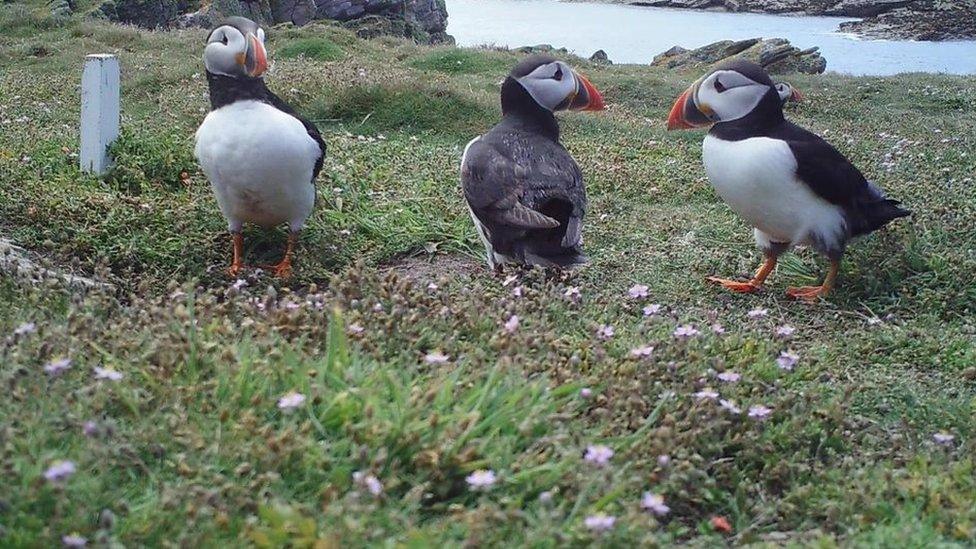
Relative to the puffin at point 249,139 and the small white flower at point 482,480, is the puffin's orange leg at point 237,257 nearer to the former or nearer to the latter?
the puffin at point 249,139

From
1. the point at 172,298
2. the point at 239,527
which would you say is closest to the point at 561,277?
the point at 172,298

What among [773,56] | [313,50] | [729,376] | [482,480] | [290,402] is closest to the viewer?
[482,480]

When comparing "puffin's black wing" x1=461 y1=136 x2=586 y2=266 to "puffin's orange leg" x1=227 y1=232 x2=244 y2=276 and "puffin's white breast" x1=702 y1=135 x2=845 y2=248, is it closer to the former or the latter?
"puffin's white breast" x1=702 y1=135 x2=845 y2=248

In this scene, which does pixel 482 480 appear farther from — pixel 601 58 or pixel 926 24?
pixel 926 24

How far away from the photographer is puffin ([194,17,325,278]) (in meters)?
4.74

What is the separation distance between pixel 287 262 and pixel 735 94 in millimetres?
2476

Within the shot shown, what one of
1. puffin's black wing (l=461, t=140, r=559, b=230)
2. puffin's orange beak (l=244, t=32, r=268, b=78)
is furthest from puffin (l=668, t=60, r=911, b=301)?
puffin's orange beak (l=244, t=32, r=268, b=78)

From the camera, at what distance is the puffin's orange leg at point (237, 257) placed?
5.02m

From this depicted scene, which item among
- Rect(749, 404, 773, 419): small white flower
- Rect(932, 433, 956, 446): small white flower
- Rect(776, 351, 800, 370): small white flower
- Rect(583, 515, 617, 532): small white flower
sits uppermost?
Rect(583, 515, 617, 532): small white flower

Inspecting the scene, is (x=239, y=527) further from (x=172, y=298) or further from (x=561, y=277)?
(x=561, y=277)

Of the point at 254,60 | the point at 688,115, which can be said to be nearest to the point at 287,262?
the point at 254,60

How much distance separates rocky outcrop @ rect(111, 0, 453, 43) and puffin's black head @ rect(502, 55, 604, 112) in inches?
556

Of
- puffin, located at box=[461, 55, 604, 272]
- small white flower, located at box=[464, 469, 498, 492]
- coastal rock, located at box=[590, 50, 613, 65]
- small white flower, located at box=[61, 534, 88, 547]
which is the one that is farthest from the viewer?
coastal rock, located at box=[590, 50, 613, 65]

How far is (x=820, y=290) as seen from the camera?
4.95 m
